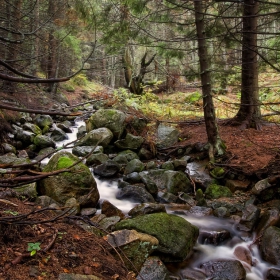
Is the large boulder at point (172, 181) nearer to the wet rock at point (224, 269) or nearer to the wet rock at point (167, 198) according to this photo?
the wet rock at point (167, 198)

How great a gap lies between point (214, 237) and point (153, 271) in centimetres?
186

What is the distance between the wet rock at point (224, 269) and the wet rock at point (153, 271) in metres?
0.85

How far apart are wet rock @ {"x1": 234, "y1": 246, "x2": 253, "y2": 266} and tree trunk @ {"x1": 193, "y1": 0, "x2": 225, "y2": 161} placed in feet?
10.4

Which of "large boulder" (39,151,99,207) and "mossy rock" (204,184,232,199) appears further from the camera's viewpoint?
"mossy rock" (204,184,232,199)

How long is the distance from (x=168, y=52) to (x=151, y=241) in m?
7.03

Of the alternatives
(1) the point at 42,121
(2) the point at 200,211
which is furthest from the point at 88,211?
(1) the point at 42,121

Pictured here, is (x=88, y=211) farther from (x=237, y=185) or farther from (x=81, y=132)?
(x=81, y=132)

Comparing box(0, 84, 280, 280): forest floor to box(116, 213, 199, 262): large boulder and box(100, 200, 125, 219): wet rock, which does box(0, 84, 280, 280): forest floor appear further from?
box(100, 200, 125, 219): wet rock

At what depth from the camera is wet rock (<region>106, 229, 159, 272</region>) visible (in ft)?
12.1

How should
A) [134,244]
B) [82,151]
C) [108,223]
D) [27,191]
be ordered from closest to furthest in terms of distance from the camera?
[134,244] → [108,223] → [27,191] → [82,151]

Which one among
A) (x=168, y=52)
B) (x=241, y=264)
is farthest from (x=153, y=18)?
(x=241, y=264)

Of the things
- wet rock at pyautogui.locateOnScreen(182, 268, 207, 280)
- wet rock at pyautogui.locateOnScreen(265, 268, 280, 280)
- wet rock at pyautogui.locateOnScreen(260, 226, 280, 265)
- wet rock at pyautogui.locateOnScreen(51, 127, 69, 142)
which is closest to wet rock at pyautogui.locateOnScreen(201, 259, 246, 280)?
wet rock at pyautogui.locateOnScreen(182, 268, 207, 280)

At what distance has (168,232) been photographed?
428 centimetres

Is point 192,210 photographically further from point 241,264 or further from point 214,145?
point 214,145
